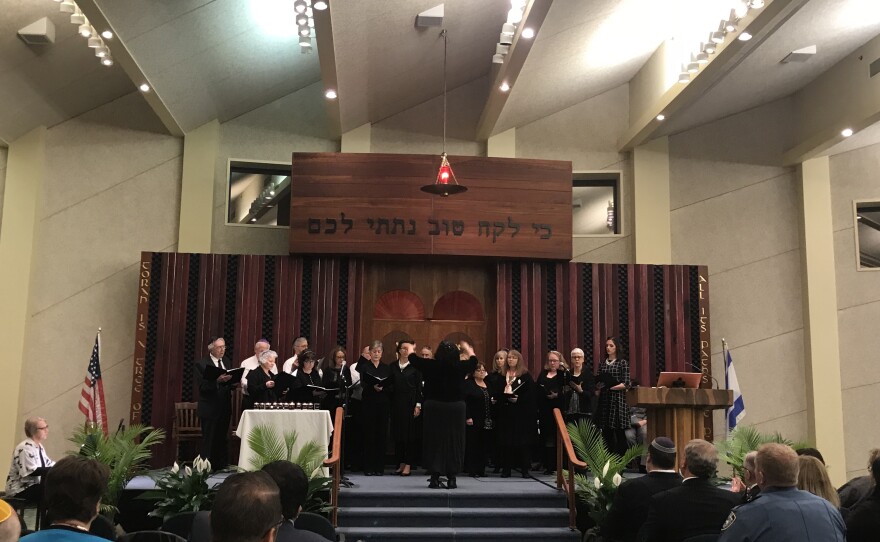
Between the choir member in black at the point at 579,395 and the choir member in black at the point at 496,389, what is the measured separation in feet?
2.45

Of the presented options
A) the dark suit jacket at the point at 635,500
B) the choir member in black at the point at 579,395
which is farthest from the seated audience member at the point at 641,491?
the choir member in black at the point at 579,395

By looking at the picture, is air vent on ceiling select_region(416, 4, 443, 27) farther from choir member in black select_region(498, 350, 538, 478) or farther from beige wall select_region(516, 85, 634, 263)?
choir member in black select_region(498, 350, 538, 478)

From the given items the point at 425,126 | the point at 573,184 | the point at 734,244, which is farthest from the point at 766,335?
the point at 425,126

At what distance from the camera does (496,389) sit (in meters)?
9.59

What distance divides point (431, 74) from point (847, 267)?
603 cm

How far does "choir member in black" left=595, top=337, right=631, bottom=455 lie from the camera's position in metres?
9.83

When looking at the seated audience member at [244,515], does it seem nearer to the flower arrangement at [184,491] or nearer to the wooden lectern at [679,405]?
the flower arrangement at [184,491]

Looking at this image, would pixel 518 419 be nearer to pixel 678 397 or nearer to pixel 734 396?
pixel 678 397

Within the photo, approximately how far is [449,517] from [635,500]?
3.07 m

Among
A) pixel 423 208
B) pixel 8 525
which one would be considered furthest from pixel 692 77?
pixel 8 525

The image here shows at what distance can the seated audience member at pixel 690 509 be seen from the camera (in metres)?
4.30

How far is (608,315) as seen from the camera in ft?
37.7

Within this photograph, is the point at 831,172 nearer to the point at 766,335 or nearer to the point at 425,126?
the point at 766,335

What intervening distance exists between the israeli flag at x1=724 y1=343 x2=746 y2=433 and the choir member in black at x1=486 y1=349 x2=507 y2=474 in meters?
2.83
